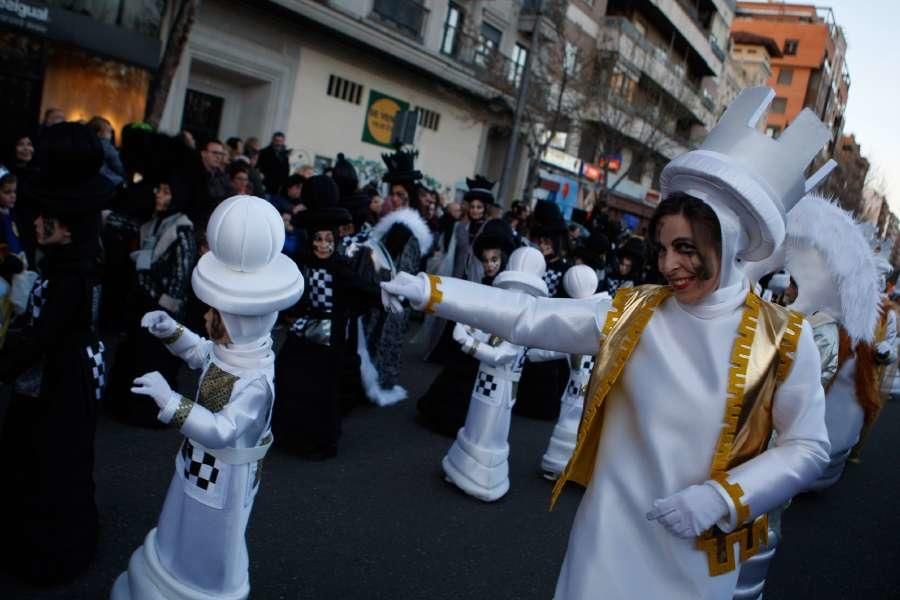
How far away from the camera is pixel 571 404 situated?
19.4 ft

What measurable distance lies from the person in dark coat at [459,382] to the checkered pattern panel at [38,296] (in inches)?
137

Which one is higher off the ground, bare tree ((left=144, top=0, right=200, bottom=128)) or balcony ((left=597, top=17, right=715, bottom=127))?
balcony ((left=597, top=17, right=715, bottom=127))

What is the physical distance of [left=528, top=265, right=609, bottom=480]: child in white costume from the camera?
573cm

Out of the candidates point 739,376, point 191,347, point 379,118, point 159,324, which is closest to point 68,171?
point 159,324

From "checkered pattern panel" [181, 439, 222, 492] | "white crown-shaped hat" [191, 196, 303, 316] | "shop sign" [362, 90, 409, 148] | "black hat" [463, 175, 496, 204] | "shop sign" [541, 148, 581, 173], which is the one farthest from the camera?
"shop sign" [541, 148, 581, 173]

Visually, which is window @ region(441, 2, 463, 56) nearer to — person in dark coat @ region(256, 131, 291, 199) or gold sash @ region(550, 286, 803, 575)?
person in dark coat @ region(256, 131, 291, 199)

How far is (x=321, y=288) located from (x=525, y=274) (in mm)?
1367

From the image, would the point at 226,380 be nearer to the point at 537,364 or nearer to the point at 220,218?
the point at 220,218

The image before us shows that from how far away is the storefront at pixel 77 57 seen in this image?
11203mm

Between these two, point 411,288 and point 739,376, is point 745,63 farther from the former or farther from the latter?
point 411,288

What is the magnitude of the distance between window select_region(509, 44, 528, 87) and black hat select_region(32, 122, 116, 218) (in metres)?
19.9

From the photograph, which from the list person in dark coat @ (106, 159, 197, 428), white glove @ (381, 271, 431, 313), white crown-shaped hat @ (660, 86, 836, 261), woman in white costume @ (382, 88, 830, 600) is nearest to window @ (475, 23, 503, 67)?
person in dark coat @ (106, 159, 197, 428)

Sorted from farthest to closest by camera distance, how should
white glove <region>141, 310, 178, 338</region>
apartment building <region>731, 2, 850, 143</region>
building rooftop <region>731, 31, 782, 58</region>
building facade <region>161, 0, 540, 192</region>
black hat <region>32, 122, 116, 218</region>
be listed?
apartment building <region>731, 2, 850, 143</region> < building rooftop <region>731, 31, 782, 58</region> < building facade <region>161, 0, 540, 192</region> < black hat <region>32, 122, 116, 218</region> < white glove <region>141, 310, 178, 338</region>

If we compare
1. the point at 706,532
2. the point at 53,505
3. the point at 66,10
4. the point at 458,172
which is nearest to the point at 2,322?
the point at 53,505
